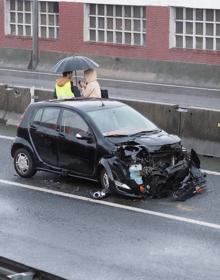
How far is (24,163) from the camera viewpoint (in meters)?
14.3

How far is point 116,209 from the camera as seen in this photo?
12.1 meters

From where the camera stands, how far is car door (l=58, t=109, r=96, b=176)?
13211mm

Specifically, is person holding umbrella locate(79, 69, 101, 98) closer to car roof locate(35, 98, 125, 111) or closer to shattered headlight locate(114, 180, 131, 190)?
car roof locate(35, 98, 125, 111)

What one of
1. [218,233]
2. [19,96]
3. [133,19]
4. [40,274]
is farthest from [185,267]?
[133,19]

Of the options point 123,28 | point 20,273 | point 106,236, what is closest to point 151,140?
point 106,236

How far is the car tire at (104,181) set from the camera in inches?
503

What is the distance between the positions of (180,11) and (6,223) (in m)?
21.8

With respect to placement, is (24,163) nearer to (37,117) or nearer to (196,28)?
(37,117)

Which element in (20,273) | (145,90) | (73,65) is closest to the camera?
(20,273)

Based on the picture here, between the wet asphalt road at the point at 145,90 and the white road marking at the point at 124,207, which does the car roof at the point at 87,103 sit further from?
the wet asphalt road at the point at 145,90

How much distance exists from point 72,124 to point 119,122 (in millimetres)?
779

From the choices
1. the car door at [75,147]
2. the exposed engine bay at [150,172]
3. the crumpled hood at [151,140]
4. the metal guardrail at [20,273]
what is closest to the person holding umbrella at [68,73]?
the car door at [75,147]

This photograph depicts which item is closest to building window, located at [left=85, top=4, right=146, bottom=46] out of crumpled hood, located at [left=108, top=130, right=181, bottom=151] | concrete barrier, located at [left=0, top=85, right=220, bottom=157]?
concrete barrier, located at [left=0, top=85, right=220, bottom=157]

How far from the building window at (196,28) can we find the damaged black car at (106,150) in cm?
1734
